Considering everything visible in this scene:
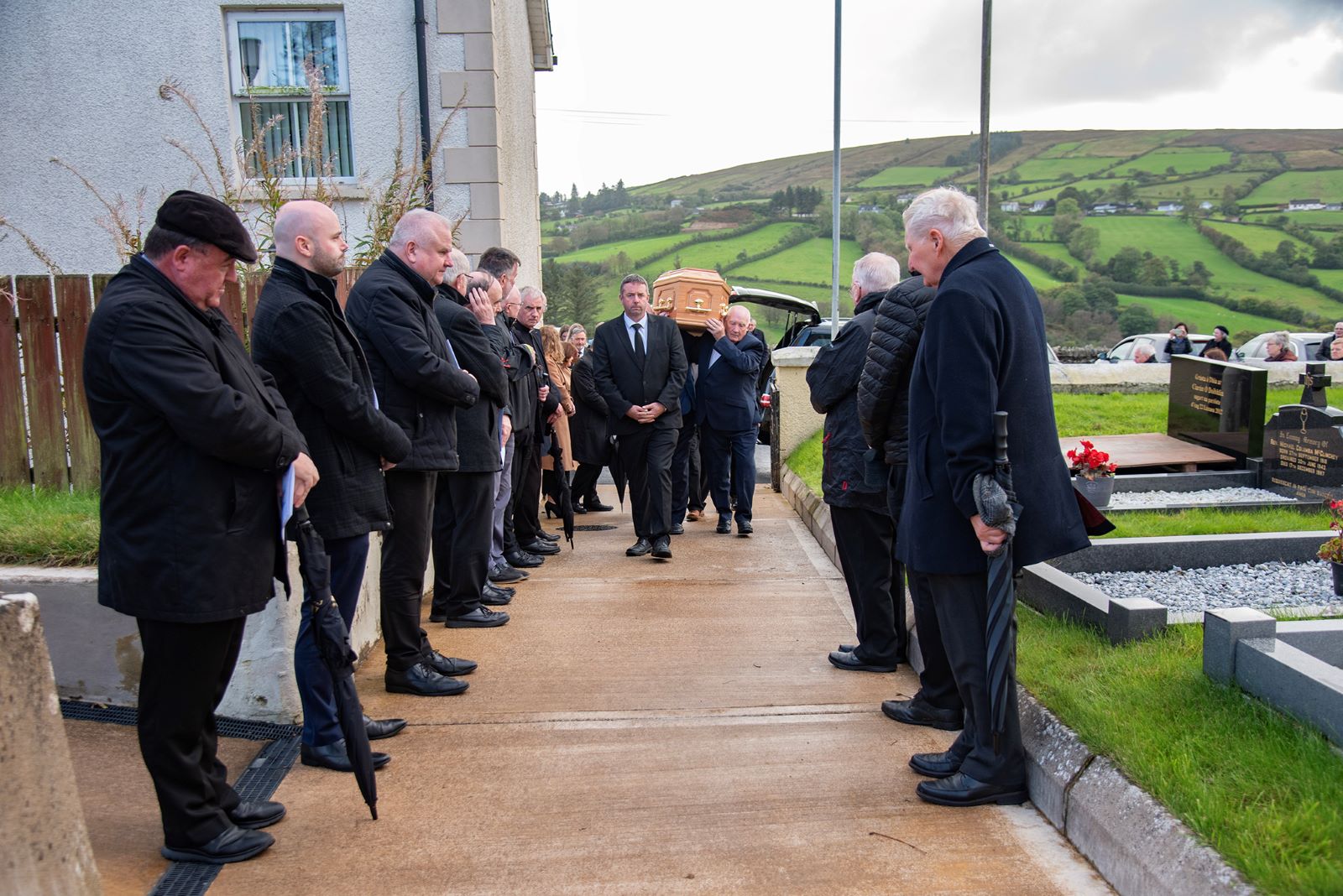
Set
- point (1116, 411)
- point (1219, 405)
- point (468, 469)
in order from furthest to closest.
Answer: point (1116, 411) < point (1219, 405) < point (468, 469)

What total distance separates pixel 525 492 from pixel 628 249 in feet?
143

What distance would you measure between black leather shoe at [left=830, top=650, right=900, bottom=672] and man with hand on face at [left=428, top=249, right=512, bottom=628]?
2.01 meters

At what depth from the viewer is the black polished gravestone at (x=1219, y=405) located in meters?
9.81

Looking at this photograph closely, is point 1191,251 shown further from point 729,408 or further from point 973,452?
point 973,452

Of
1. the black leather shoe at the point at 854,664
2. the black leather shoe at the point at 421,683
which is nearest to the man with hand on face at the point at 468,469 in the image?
the black leather shoe at the point at 421,683

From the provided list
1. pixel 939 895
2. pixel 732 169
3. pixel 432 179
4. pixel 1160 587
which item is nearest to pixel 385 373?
pixel 939 895

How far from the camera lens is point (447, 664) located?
525 cm

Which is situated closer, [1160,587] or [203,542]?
[203,542]

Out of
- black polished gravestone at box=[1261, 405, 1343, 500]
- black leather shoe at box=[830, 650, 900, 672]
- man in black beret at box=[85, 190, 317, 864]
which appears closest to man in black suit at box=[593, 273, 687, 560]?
black leather shoe at box=[830, 650, 900, 672]

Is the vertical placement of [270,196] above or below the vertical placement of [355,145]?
below

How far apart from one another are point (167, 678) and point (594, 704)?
2077 millimetres

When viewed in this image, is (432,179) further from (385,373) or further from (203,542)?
(203,542)

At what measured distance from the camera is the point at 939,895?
3172mm

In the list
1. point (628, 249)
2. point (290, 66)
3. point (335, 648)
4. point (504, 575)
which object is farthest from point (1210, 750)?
point (628, 249)
